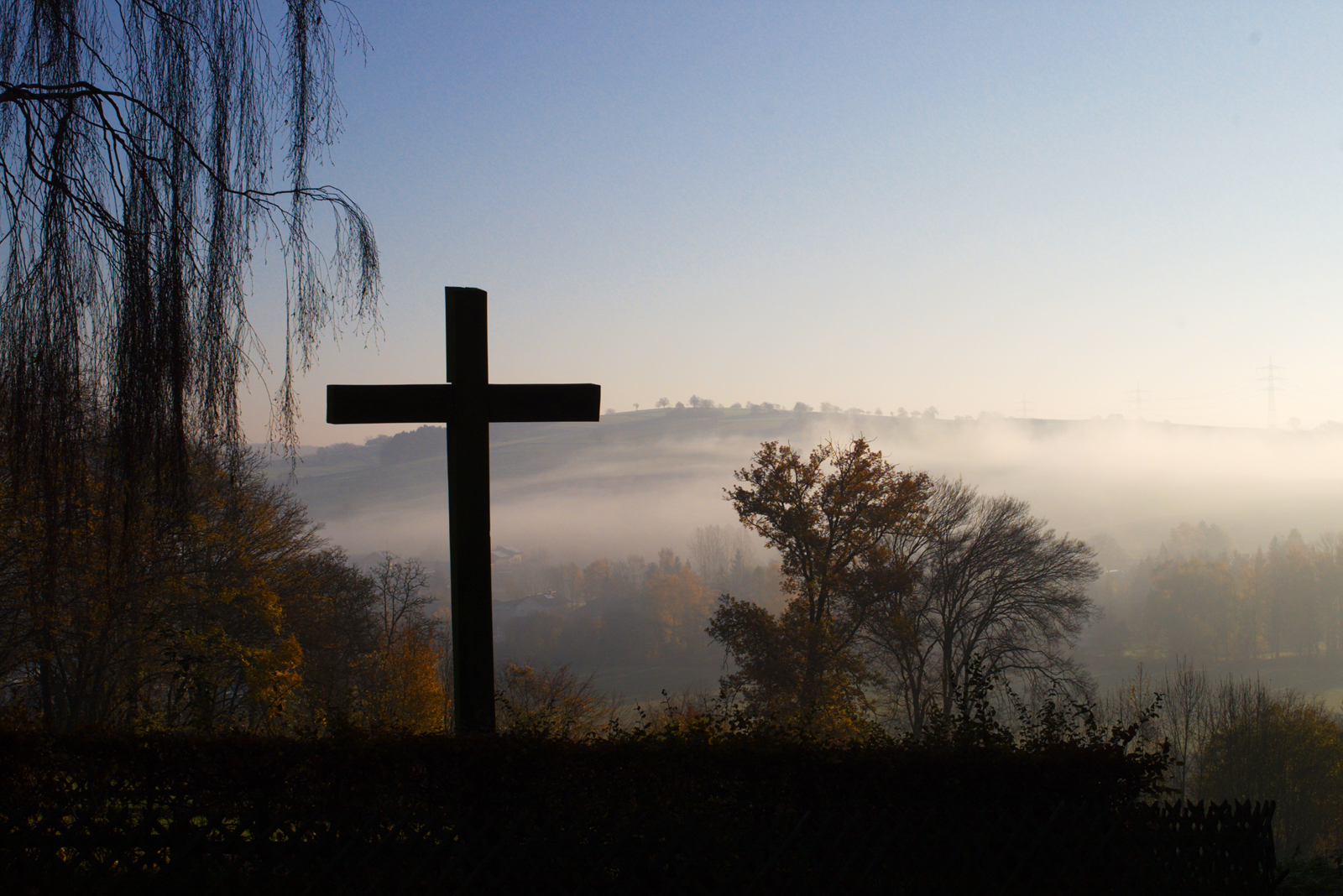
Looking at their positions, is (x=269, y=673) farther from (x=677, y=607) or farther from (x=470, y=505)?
(x=677, y=607)

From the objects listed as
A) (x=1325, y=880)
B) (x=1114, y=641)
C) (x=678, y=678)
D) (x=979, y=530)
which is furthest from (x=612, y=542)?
(x=1325, y=880)

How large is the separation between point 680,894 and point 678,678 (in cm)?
5813

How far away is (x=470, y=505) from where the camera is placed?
4590mm

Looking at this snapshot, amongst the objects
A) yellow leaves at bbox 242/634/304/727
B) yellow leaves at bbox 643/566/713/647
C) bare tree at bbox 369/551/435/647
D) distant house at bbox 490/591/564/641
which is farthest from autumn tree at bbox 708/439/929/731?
distant house at bbox 490/591/564/641

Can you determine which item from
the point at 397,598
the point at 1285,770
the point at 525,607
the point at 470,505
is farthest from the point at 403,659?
the point at 525,607

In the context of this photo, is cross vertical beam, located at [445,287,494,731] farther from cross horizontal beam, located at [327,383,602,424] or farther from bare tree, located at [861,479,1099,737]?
bare tree, located at [861,479,1099,737]

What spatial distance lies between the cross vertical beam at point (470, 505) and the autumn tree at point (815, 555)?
48.8ft

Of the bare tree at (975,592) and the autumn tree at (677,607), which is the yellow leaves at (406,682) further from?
the autumn tree at (677,607)

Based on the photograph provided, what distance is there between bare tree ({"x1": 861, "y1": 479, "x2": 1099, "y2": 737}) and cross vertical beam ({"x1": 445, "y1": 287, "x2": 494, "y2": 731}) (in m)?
18.4

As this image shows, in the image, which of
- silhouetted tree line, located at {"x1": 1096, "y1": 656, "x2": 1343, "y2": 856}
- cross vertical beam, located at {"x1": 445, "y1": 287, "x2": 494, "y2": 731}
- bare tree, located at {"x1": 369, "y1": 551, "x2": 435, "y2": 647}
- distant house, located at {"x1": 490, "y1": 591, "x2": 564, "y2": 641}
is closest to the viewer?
cross vertical beam, located at {"x1": 445, "y1": 287, "x2": 494, "y2": 731}

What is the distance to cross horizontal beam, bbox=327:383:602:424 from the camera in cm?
460

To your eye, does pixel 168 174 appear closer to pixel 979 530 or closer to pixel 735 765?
pixel 735 765

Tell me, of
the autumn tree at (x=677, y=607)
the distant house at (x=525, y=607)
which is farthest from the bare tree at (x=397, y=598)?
the distant house at (x=525, y=607)

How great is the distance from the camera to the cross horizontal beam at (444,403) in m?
4.60
